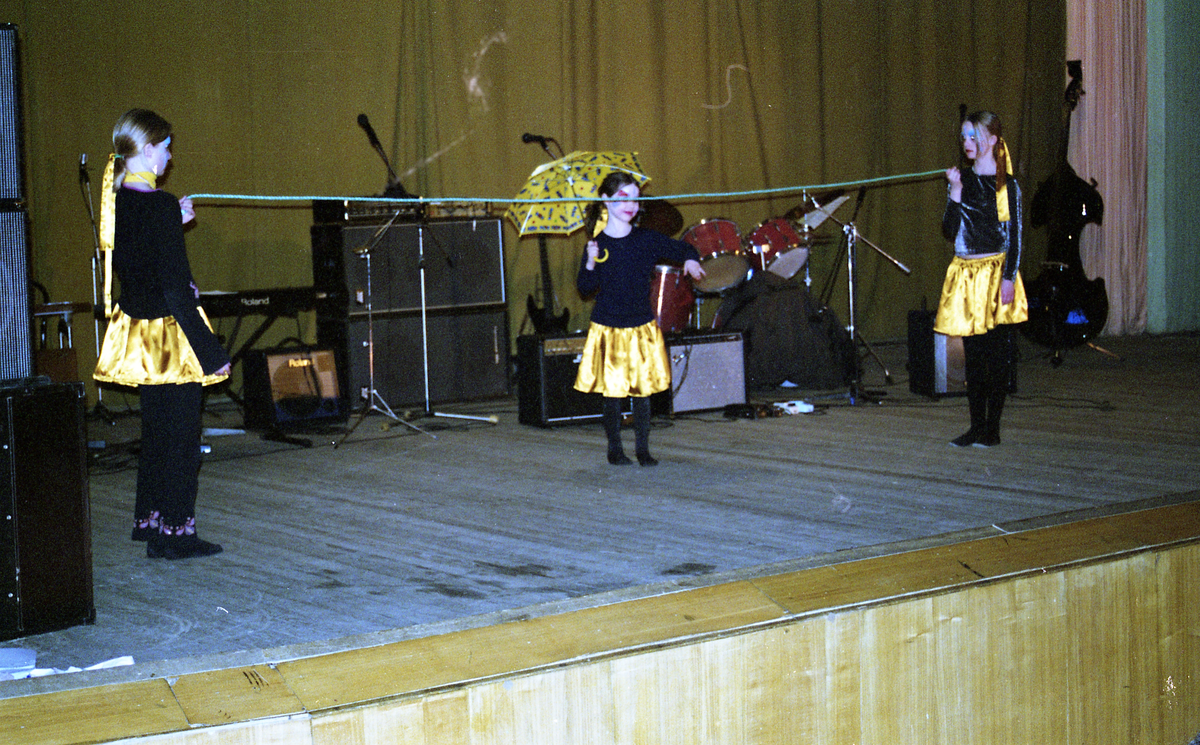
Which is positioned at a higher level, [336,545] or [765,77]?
[765,77]

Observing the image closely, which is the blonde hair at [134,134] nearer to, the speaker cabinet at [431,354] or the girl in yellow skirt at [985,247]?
the speaker cabinet at [431,354]

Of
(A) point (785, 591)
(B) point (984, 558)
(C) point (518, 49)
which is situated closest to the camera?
(A) point (785, 591)

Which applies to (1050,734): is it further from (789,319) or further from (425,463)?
(789,319)

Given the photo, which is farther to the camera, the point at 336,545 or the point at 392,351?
the point at 392,351

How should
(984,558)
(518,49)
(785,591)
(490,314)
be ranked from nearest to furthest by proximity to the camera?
(785,591)
(984,558)
(490,314)
(518,49)

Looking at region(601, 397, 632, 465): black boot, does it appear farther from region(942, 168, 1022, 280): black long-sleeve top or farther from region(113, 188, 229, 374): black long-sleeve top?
region(113, 188, 229, 374): black long-sleeve top

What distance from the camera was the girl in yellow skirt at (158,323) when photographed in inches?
145

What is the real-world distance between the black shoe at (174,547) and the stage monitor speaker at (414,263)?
319 cm

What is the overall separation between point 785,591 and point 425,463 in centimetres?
320

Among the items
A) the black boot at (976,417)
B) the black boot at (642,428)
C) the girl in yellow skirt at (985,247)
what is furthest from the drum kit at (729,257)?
the black boot at (976,417)

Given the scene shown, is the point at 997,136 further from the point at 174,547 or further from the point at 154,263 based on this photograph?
the point at 174,547

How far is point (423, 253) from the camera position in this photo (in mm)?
7094

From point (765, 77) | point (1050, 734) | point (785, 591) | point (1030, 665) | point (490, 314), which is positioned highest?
point (765, 77)

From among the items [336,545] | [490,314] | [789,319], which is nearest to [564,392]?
[490,314]
